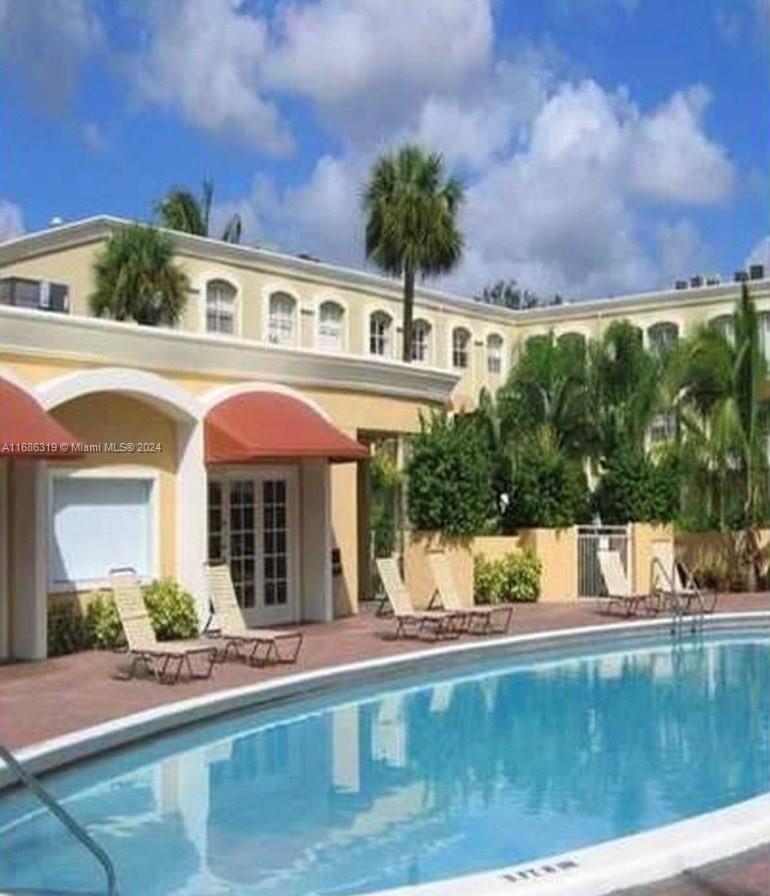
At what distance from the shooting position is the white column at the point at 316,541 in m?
22.4

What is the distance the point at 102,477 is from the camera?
62.9ft

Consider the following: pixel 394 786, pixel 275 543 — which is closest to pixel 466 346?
pixel 275 543

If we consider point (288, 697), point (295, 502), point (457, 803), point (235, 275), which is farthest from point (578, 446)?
point (457, 803)

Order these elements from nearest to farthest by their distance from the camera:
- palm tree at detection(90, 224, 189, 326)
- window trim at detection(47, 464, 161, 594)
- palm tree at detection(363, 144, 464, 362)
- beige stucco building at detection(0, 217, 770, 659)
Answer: beige stucco building at detection(0, 217, 770, 659), window trim at detection(47, 464, 161, 594), palm tree at detection(90, 224, 189, 326), palm tree at detection(363, 144, 464, 362)

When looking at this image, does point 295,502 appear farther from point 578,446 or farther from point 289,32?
point 289,32

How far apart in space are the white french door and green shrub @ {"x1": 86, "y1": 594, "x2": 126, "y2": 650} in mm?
2772

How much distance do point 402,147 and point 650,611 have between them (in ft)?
56.8

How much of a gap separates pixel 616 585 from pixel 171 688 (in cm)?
1157

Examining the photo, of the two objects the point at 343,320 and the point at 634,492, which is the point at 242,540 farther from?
the point at 343,320

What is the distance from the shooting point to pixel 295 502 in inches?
890

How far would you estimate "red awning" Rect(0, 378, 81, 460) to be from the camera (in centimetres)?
1551

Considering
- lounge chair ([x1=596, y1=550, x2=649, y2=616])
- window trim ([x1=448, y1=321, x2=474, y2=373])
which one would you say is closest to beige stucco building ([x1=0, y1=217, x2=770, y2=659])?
lounge chair ([x1=596, y1=550, x2=649, y2=616])

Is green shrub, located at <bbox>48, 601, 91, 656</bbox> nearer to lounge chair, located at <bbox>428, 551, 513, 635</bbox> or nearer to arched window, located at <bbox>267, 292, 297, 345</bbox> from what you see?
lounge chair, located at <bbox>428, 551, 513, 635</bbox>

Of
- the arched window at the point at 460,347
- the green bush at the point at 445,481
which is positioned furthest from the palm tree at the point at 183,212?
the green bush at the point at 445,481
